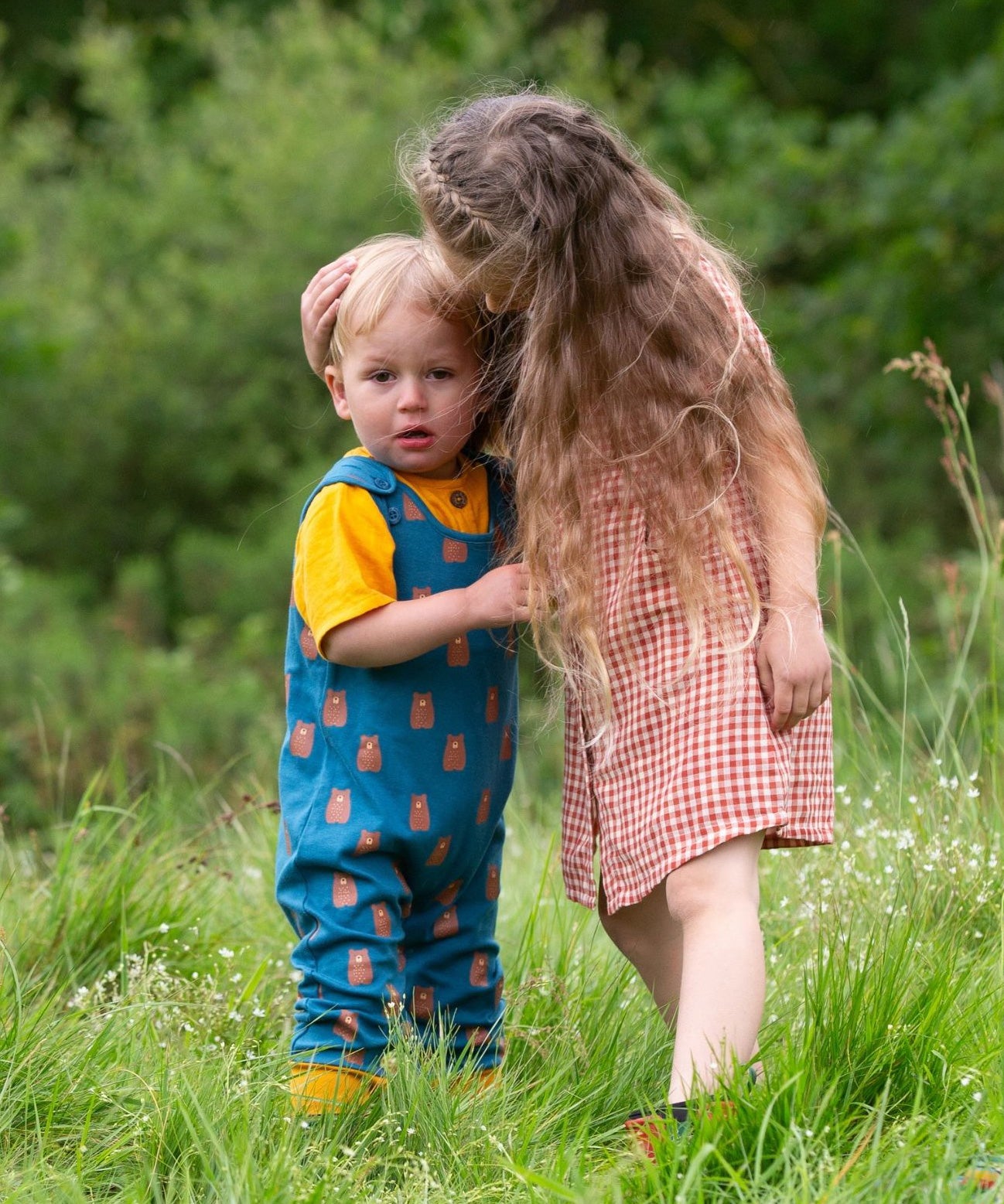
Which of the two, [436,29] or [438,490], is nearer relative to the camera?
[438,490]

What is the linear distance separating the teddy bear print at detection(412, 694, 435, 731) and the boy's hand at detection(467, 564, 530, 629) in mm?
198

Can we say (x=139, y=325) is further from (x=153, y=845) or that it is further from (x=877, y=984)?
(x=877, y=984)

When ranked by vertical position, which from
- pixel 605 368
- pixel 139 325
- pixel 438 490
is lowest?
pixel 438 490

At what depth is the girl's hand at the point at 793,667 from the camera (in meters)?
2.20

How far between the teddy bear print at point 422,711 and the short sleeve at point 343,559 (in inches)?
6.9

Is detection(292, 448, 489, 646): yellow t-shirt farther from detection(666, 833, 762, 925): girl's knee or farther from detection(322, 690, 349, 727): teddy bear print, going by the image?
detection(666, 833, 762, 925): girl's knee

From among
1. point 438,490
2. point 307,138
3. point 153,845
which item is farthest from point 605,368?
point 307,138

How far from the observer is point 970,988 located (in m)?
2.38

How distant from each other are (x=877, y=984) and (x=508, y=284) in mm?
1167

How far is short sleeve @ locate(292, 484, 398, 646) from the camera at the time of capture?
7.31ft

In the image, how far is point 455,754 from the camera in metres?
2.38

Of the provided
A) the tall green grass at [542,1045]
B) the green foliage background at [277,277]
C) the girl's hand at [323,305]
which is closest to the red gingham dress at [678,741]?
the tall green grass at [542,1045]

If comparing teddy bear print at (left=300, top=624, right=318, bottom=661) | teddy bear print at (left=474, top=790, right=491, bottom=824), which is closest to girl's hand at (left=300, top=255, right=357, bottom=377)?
teddy bear print at (left=300, top=624, right=318, bottom=661)

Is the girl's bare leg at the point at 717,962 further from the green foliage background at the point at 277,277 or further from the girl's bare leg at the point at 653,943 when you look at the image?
the green foliage background at the point at 277,277
